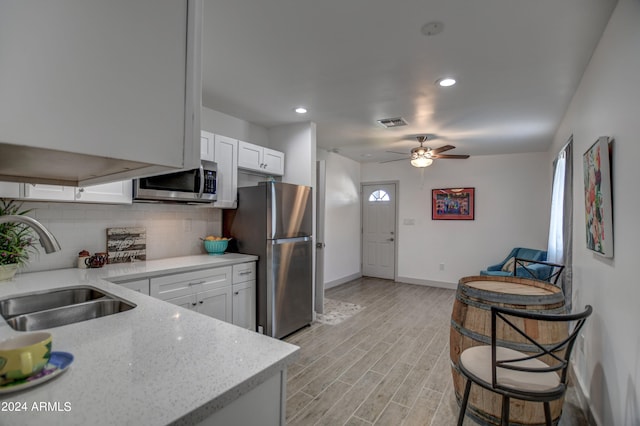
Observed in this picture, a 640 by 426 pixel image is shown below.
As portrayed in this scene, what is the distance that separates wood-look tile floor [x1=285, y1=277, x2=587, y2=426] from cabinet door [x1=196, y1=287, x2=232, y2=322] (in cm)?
81

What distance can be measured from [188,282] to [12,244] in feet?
3.74

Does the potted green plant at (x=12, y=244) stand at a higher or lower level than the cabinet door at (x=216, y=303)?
higher

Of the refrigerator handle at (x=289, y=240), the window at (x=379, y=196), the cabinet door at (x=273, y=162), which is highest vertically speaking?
the cabinet door at (x=273, y=162)

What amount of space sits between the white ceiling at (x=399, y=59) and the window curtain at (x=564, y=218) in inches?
24.3

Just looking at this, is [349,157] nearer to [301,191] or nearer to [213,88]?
[301,191]

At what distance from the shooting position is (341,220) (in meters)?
5.97

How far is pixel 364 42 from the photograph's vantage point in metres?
2.09

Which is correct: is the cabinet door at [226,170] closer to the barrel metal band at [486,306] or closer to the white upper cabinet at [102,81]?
the barrel metal band at [486,306]

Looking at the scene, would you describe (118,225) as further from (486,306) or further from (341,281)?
(341,281)

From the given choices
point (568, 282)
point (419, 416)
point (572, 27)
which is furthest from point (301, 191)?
point (568, 282)

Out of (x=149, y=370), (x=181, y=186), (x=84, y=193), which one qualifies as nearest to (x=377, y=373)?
(x=149, y=370)

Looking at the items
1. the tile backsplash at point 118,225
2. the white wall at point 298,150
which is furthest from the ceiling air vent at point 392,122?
the tile backsplash at point 118,225

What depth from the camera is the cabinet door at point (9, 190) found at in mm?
1982

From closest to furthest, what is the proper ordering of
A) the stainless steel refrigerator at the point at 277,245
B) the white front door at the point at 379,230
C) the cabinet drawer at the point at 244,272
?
the cabinet drawer at the point at 244,272 → the stainless steel refrigerator at the point at 277,245 → the white front door at the point at 379,230
